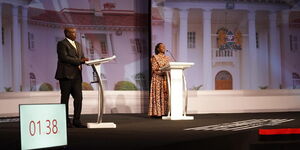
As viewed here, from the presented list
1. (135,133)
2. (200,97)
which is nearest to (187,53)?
(200,97)

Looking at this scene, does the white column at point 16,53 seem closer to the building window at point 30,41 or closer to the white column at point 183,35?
the building window at point 30,41

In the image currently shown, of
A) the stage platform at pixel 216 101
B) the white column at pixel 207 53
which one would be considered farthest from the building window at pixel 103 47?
the white column at pixel 207 53

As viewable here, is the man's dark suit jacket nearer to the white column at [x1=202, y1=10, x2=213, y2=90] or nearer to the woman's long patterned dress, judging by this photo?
the woman's long patterned dress

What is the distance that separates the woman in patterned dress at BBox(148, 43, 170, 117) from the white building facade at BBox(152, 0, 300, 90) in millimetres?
1777

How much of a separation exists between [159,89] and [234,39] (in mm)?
2810

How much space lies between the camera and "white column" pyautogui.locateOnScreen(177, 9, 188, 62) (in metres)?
9.55

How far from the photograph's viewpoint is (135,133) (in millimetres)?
5070

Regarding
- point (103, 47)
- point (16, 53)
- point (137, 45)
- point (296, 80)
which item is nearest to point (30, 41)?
Answer: point (16, 53)

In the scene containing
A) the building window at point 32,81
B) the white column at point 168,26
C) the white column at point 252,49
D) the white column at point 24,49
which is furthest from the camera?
the white column at point 252,49

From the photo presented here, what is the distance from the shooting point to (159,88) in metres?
7.65

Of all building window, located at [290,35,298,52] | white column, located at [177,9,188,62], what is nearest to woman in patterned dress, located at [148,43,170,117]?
white column, located at [177,9,188,62]

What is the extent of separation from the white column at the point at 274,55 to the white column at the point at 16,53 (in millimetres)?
4867

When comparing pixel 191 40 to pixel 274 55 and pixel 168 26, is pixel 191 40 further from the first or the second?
pixel 274 55

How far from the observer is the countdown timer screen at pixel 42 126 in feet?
11.7
